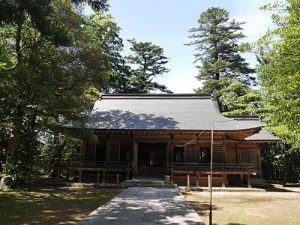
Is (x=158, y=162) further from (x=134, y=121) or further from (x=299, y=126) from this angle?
(x=299, y=126)

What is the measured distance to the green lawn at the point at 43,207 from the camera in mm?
8828

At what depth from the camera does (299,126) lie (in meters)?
11.6

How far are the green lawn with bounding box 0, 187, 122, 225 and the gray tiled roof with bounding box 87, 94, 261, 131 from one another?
6222mm

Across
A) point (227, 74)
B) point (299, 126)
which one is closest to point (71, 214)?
point (299, 126)

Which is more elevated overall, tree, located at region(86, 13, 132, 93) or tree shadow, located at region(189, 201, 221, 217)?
tree, located at region(86, 13, 132, 93)

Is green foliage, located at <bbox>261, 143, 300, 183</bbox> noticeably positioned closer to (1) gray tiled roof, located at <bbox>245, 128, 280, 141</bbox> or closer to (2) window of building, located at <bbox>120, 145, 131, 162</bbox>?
(1) gray tiled roof, located at <bbox>245, 128, 280, 141</bbox>

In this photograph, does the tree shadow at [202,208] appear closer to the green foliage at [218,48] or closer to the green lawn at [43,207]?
the green lawn at [43,207]

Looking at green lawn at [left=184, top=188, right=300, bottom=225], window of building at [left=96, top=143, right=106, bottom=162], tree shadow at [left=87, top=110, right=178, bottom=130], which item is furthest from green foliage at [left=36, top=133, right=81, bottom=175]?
green lawn at [left=184, top=188, right=300, bottom=225]

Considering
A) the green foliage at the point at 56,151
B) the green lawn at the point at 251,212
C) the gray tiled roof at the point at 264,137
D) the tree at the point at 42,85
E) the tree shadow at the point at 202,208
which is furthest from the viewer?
the gray tiled roof at the point at 264,137

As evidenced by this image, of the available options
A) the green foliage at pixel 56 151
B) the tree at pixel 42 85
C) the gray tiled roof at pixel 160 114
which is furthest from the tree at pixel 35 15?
the green foliage at pixel 56 151

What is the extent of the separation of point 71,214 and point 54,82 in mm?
7594

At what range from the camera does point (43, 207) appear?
35.9 feet

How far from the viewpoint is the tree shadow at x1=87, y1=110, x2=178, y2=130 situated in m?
20.1

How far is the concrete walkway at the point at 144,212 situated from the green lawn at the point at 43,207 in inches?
26.5
